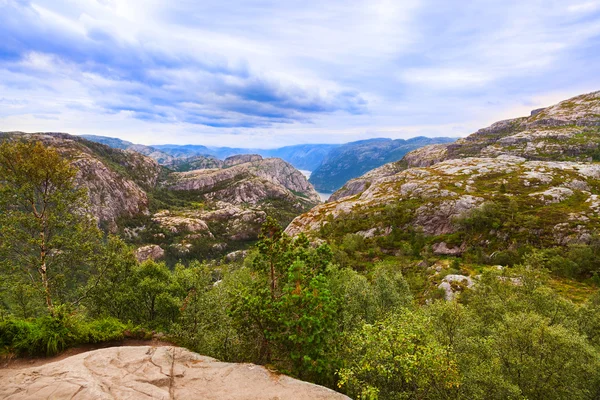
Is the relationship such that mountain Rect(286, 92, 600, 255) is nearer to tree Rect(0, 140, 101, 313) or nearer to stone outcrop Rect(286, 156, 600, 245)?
stone outcrop Rect(286, 156, 600, 245)

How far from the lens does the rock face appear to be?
15031 millimetres

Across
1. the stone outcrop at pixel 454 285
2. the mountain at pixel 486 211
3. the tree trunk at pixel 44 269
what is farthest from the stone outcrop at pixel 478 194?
the tree trunk at pixel 44 269

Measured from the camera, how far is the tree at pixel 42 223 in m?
26.3

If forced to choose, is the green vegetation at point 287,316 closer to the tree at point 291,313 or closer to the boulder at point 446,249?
the tree at point 291,313

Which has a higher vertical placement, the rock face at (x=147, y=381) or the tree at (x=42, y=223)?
the tree at (x=42, y=223)

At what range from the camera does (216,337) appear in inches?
956

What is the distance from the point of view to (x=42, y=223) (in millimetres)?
27562

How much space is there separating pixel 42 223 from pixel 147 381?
22.5 m

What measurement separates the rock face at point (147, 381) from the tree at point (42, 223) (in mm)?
13367

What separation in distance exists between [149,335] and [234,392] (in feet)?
46.5

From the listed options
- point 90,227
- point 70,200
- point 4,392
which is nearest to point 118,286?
point 90,227

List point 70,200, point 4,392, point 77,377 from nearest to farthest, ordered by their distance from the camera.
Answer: point 4,392 < point 77,377 < point 70,200

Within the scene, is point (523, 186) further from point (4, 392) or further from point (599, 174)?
point (4, 392)

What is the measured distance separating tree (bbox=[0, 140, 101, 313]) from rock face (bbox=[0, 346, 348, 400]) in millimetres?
13367
